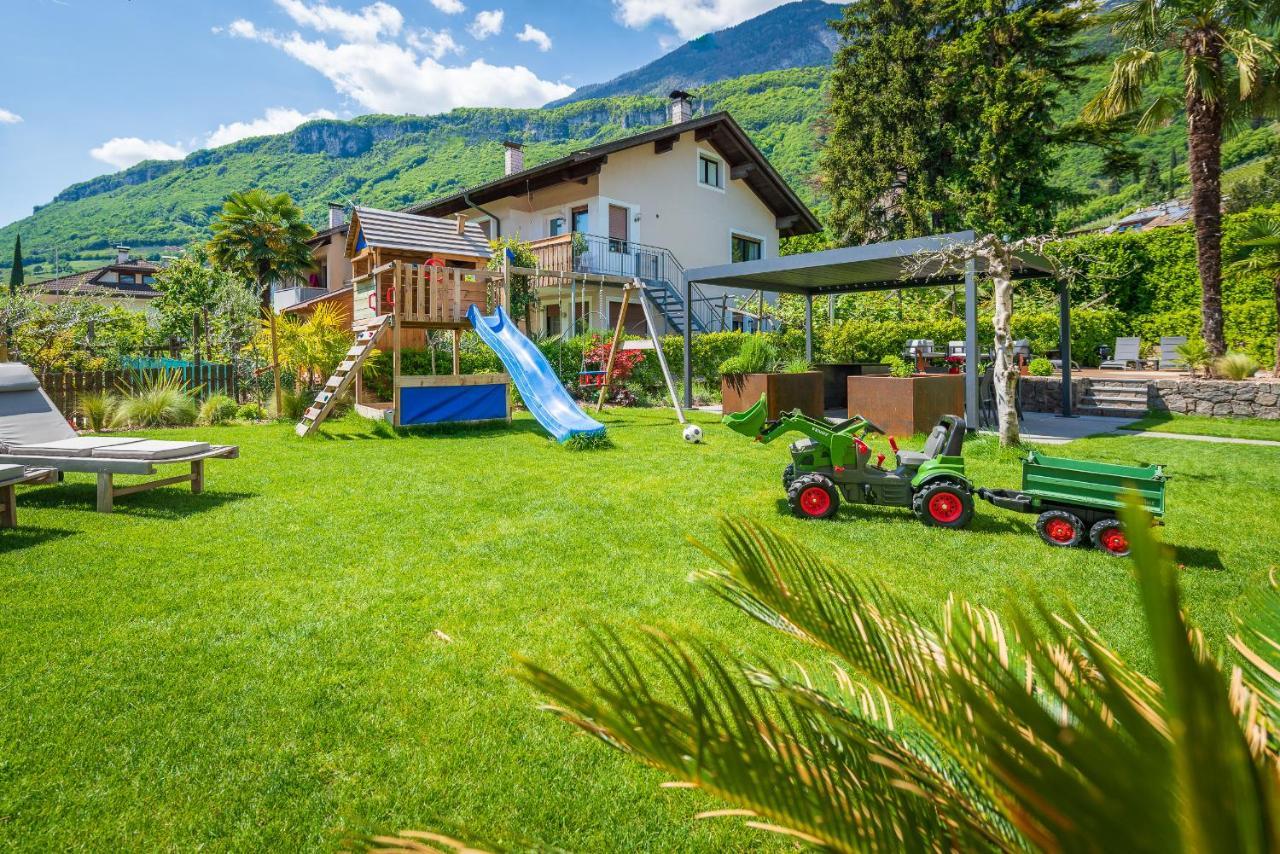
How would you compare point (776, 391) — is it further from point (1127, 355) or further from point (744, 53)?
point (744, 53)

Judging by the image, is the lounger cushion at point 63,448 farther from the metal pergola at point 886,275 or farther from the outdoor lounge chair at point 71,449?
the metal pergola at point 886,275

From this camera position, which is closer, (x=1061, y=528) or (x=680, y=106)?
(x=1061, y=528)

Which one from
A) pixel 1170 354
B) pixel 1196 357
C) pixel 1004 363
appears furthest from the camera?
pixel 1170 354

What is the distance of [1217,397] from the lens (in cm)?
1230

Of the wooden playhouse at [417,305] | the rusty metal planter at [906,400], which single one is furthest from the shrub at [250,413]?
the rusty metal planter at [906,400]

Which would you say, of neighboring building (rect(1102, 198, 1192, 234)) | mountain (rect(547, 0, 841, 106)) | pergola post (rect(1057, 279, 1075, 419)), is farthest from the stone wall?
mountain (rect(547, 0, 841, 106))

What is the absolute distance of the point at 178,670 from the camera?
3000 mm

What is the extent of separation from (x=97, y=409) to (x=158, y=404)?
1.00 metres

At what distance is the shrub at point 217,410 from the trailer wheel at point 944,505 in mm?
11919

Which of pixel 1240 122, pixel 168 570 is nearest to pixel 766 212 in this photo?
pixel 1240 122

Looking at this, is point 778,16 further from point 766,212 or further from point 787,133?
point 766,212

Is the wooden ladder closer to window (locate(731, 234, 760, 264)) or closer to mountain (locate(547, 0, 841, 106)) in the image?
window (locate(731, 234, 760, 264))

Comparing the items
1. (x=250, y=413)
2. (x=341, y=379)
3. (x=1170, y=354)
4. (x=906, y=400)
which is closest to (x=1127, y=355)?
(x=1170, y=354)

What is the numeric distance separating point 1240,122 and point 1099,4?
9299mm
